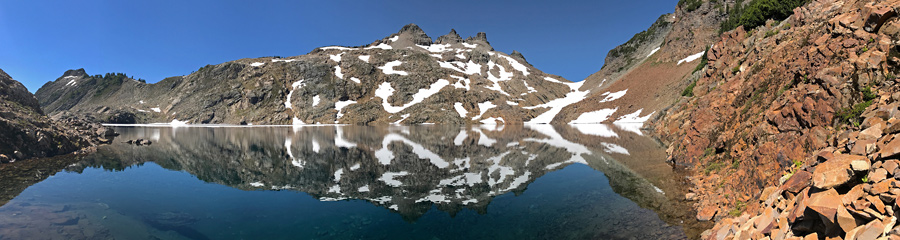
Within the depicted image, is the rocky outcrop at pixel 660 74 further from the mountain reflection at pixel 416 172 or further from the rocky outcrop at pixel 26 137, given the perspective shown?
the rocky outcrop at pixel 26 137

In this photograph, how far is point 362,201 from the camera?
2219 cm

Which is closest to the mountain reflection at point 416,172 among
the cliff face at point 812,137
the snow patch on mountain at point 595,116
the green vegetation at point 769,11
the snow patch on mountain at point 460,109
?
the cliff face at point 812,137

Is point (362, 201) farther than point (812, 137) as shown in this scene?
Yes

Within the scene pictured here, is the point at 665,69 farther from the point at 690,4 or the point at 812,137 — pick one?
the point at 812,137

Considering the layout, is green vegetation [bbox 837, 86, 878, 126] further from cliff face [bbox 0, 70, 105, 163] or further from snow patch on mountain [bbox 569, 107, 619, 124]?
snow patch on mountain [bbox 569, 107, 619, 124]

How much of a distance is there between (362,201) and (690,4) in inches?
7523

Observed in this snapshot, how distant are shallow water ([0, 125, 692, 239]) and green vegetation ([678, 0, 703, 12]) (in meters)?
159

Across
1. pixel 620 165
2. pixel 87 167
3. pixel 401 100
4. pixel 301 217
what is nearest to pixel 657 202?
pixel 620 165

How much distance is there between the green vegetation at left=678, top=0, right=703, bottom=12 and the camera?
507 feet

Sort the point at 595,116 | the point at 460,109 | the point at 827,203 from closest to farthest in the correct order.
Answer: the point at 827,203 → the point at 595,116 → the point at 460,109

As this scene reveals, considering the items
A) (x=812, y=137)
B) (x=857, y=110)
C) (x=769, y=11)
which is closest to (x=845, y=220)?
(x=857, y=110)

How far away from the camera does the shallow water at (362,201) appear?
1645cm

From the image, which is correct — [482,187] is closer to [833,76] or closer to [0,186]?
[833,76]

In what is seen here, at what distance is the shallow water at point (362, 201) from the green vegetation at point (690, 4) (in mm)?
158808
